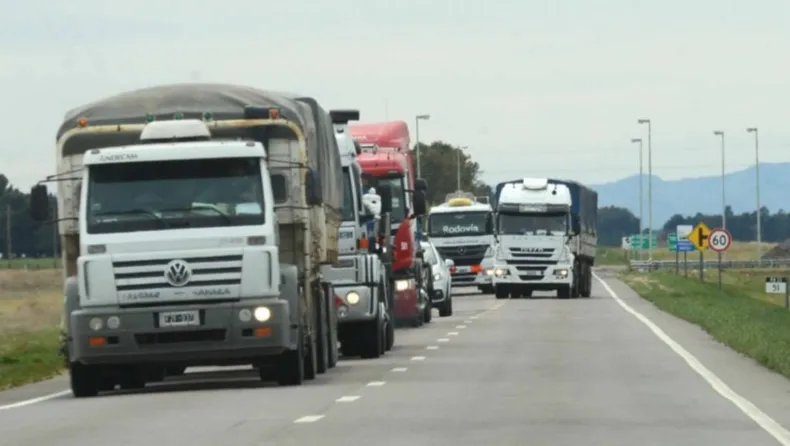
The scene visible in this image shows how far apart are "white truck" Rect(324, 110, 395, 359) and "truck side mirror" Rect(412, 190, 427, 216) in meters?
7.19

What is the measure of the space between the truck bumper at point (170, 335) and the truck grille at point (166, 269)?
26 centimetres

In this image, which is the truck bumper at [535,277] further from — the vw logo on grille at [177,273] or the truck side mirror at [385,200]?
the vw logo on grille at [177,273]

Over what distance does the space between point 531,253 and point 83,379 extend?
42.9m

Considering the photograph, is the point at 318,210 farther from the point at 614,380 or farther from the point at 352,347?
the point at 352,347

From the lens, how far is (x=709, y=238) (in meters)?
69.2

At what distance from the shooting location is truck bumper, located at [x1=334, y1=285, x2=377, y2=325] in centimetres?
3089

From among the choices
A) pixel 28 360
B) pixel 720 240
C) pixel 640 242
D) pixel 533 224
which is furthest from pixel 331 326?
pixel 640 242

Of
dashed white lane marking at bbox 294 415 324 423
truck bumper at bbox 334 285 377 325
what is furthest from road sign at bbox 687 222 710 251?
dashed white lane marking at bbox 294 415 324 423

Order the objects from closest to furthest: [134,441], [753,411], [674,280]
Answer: [134,441] < [753,411] < [674,280]

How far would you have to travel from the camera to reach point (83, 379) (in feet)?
77.8

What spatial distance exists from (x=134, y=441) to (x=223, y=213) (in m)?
6.63

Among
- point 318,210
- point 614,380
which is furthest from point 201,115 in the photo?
point 614,380

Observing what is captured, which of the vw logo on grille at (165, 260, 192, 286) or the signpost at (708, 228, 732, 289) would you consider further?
the signpost at (708, 228, 732, 289)

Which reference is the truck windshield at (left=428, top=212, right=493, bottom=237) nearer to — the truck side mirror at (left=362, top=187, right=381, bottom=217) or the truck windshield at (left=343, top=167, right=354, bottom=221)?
the truck side mirror at (left=362, top=187, right=381, bottom=217)
